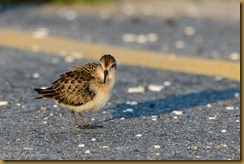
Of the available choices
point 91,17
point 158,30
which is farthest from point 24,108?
point 91,17

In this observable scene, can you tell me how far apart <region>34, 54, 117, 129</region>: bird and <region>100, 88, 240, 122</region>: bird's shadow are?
900 millimetres

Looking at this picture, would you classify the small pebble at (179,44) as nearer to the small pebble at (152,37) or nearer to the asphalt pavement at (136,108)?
the asphalt pavement at (136,108)

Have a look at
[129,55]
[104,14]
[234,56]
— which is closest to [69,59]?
[129,55]

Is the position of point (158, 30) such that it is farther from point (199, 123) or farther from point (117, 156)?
point (117, 156)

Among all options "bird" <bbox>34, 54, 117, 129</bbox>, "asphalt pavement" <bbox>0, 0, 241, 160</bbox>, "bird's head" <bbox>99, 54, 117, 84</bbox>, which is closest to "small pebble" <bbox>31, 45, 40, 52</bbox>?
"asphalt pavement" <bbox>0, 0, 241, 160</bbox>

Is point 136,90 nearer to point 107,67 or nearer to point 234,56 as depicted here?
point 107,67

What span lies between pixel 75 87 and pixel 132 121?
1030 millimetres

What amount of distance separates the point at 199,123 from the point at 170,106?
1100 mm

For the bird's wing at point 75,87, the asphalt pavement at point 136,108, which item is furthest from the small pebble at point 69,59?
the bird's wing at point 75,87

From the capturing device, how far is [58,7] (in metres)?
20.0

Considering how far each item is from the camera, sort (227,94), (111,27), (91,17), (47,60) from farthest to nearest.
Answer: (91,17) → (111,27) → (47,60) → (227,94)

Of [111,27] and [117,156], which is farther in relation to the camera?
[111,27]

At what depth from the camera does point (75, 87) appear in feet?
28.5

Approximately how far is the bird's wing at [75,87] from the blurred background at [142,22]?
5.58m
